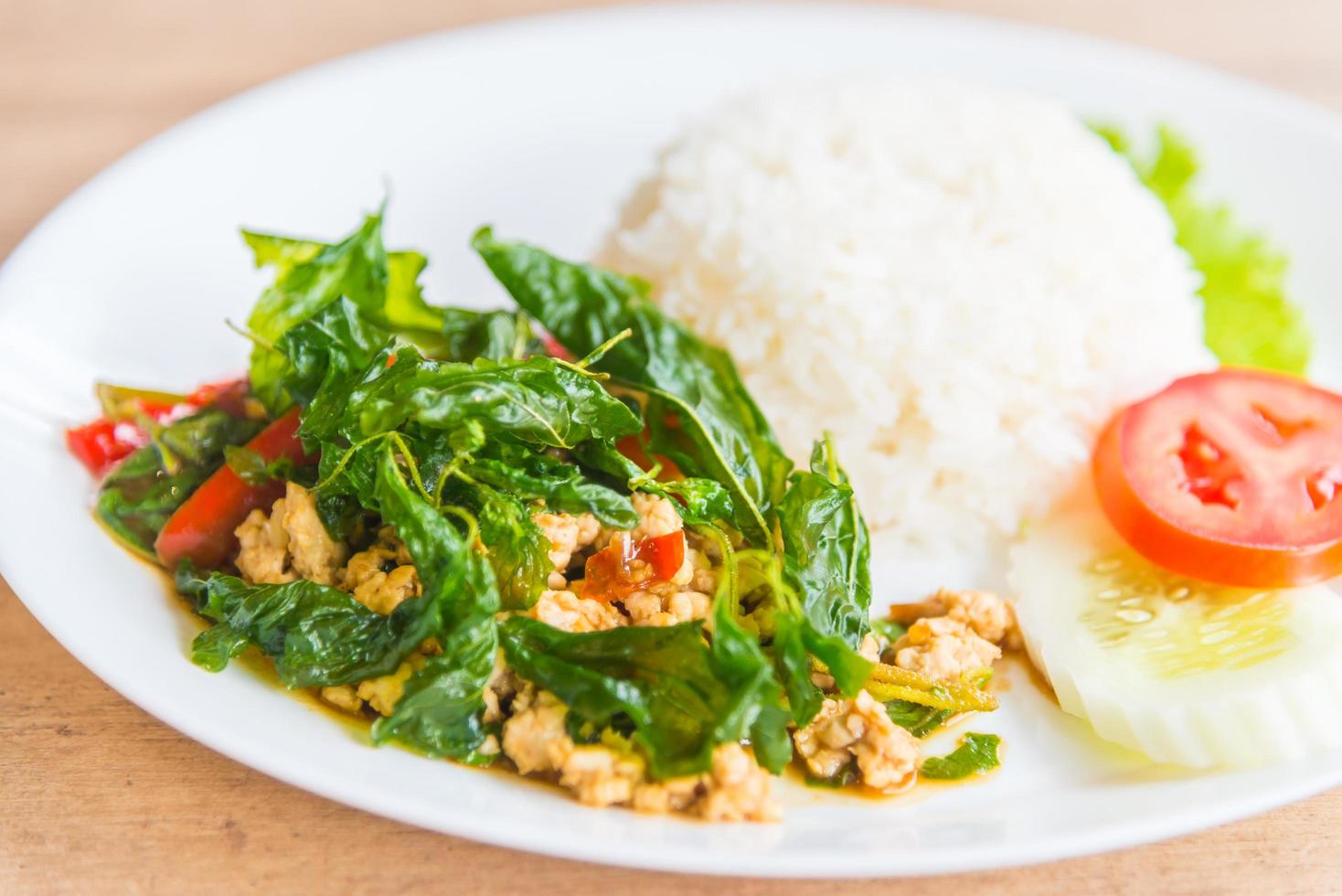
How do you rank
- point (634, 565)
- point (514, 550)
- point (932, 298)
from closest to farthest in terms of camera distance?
1. point (514, 550)
2. point (634, 565)
3. point (932, 298)

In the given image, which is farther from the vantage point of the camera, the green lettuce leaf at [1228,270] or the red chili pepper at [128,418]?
the green lettuce leaf at [1228,270]

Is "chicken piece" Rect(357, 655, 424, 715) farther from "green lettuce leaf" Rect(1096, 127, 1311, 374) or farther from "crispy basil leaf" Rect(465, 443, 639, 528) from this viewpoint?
"green lettuce leaf" Rect(1096, 127, 1311, 374)

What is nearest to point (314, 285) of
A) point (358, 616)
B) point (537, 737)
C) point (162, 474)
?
point (162, 474)

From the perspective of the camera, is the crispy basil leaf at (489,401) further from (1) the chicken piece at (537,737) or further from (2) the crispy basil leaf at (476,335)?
(1) the chicken piece at (537,737)

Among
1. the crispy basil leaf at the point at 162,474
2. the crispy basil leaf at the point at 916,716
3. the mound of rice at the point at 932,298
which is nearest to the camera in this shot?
the crispy basil leaf at the point at 916,716

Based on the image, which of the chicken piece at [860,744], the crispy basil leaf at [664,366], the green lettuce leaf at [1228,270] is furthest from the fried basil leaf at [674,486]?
the green lettuce leaf at [1228,270]

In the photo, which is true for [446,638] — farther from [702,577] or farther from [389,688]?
[702,577]
